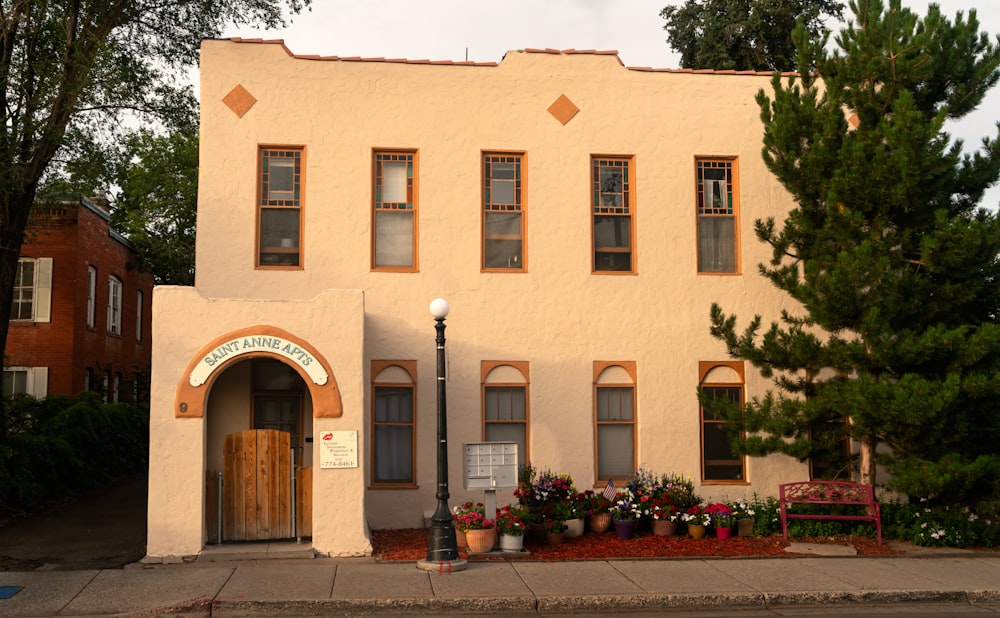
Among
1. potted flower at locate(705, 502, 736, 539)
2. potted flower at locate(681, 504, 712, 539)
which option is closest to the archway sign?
potted flower at locate(681, 504, 712, 539)

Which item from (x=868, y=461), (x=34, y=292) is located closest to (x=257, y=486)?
(x=868, y=461)

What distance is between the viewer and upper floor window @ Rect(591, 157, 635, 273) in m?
15.7

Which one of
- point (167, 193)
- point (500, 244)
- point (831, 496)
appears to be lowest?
point (831, 496)

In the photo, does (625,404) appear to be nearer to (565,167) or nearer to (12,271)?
(565,167)

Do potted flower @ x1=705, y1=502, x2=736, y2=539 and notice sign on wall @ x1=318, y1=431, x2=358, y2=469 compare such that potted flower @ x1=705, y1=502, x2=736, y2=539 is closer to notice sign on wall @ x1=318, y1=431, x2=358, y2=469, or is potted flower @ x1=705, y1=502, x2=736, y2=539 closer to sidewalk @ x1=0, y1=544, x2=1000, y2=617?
sidewalk @ x1=0, y1=544, x2=1000, y2=617

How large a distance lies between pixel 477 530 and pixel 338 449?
221 cm

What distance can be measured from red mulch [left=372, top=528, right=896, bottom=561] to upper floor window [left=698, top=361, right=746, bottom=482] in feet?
5.08

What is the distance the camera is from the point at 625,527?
1398 cm

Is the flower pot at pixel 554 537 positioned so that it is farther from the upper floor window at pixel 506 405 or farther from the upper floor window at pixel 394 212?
the upper floor window at pixel 394 212

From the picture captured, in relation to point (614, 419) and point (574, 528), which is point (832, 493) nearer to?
point (614, 419)

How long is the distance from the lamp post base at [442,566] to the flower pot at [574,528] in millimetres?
2354

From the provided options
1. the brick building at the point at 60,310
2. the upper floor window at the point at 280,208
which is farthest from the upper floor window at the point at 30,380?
the upper floor window at the point at 280,208

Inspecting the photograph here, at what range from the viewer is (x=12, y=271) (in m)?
16.8

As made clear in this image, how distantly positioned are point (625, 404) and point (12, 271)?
11048mm
